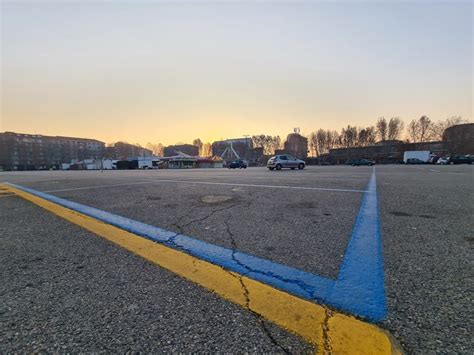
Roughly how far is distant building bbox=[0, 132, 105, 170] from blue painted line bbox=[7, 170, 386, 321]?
4988 inches

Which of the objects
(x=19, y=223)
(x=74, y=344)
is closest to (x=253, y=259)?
(x=74, y=344)

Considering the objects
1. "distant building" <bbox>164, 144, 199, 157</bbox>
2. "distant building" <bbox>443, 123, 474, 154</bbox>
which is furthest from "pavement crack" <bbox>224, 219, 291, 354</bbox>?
"distant building" <bbox>164, 144, 199, 157</bbox>

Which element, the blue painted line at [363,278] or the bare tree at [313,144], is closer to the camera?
the blue painted line at [363,278]

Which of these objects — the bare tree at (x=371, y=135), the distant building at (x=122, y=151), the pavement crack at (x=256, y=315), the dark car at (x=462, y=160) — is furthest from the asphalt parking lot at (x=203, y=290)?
the distant building at (x=122, y=151)

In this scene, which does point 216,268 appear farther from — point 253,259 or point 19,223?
point 19,223

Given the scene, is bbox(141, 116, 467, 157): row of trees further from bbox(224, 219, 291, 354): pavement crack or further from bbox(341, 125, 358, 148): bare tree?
bbox(224, 219, 291, 354): pavement crack

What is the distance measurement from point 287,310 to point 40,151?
151372 mm

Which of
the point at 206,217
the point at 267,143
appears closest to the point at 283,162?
the point at 206,217

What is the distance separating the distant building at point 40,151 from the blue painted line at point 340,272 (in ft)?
416

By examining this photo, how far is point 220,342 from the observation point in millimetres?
1204

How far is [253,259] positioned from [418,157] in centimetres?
6781

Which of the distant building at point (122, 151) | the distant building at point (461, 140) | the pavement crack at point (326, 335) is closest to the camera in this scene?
the pavement crack at point (326, 335)

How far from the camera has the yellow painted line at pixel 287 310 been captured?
1.17 m

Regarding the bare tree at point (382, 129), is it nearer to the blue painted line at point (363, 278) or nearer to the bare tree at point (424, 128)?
the bare tree at point (424, 128)
